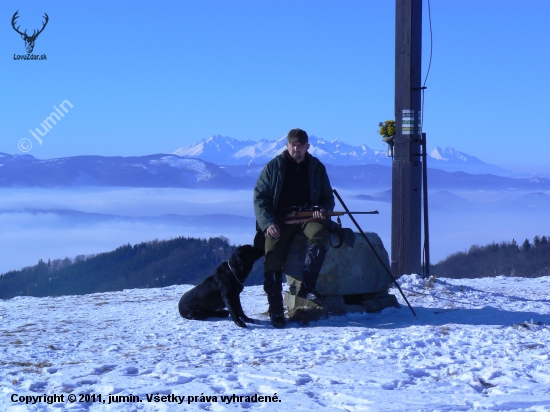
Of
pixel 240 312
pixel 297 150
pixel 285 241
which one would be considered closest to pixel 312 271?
pixel 285 241

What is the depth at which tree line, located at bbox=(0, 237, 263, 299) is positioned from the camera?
21.4 metres

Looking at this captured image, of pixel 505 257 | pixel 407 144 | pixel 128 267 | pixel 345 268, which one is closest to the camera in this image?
pixel 345 268

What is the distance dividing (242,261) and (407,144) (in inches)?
136

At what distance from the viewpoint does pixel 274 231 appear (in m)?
6.38

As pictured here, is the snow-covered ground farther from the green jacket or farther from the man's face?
the man's face

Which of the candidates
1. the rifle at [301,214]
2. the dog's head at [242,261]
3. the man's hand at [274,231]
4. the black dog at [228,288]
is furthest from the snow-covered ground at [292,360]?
the rifle at [301,214]

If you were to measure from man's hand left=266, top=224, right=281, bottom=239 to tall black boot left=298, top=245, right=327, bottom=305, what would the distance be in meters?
0.36

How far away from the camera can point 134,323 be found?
7.14 meters

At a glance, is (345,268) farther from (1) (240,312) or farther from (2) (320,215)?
(1) (240,312)

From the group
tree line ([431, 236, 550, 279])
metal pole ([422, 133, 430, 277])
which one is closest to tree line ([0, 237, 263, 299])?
tree line ([431, 236, 550, 279])

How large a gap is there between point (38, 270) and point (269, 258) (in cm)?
2316

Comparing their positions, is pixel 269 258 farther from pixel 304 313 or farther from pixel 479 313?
pixel 479 313

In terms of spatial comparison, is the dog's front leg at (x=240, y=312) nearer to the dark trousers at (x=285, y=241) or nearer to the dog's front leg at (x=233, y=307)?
the dog's front leg at (x=233, y=307)

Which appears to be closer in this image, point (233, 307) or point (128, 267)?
point (233, 307)
